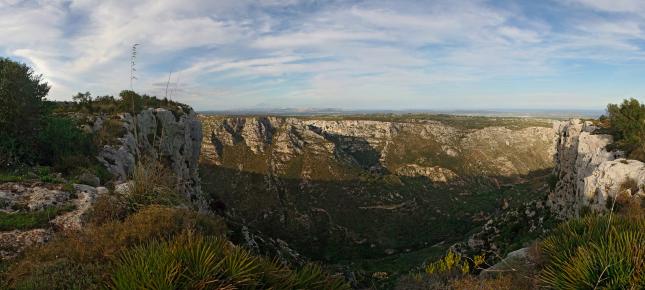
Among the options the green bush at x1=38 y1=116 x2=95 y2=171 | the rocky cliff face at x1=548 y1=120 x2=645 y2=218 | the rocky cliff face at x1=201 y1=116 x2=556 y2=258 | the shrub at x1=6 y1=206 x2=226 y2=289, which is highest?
the green bush at x1=38 y1=116 x2=95 y2=171

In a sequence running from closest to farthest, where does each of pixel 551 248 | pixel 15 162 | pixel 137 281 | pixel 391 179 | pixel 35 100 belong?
pixel 137 281 < pixel 551 248 < pixel 15 162 < pixel 35 100 < pixel 391 179

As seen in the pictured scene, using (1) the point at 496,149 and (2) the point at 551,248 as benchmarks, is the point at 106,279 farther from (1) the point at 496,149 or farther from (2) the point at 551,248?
(1) the point at 496,149

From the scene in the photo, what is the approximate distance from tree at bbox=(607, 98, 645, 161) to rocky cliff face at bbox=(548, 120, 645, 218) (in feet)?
3.02

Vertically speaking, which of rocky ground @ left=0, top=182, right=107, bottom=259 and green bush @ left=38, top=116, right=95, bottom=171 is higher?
green bush @ left=38, top=116, right=95, bottom=171

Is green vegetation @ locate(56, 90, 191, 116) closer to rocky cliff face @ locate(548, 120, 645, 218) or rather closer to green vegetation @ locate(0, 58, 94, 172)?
green vegetation @ locate(0, 58, 94, 172)

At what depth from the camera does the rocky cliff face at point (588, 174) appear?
61.4 feet

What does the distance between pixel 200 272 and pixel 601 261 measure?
7.07 metres

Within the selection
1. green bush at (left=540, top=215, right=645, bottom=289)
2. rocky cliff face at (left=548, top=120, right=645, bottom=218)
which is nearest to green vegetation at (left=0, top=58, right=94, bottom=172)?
green bush at (left=540, top=215, right=645, bottom=289)

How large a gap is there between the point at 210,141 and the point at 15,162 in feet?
312

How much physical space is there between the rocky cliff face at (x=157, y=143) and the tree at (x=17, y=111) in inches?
103

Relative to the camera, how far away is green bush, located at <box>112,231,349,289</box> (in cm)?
434

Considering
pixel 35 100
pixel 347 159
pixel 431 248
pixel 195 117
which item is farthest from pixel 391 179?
pixel 35 100

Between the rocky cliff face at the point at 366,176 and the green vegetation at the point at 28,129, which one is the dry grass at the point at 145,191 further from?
the rocky cliff face at the point at 366,176

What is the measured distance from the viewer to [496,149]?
120500mm
